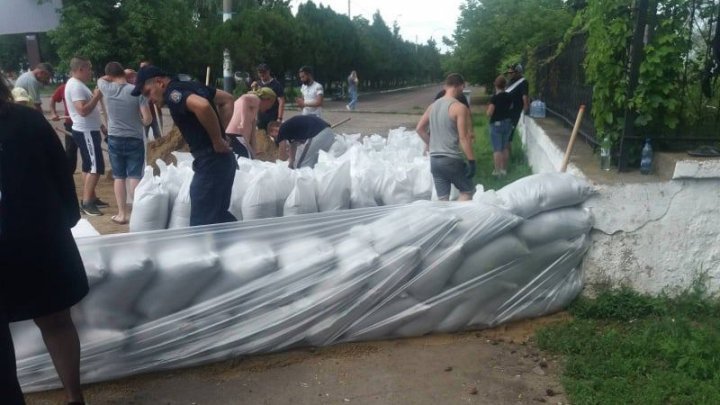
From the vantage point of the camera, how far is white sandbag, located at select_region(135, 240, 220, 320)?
11.0ft

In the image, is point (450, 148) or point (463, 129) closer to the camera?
point (463, 129)

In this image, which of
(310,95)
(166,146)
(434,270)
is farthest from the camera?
(310,95)

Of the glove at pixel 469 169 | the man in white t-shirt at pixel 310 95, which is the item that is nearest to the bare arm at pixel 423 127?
the glove at pixel 469 169

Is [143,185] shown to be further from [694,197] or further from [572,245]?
[694,197]

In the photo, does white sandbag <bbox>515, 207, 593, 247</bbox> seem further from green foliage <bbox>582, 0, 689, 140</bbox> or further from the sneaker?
the sneaker

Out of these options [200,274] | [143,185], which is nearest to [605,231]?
[200,274]

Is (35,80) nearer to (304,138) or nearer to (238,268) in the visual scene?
→ (304,138)

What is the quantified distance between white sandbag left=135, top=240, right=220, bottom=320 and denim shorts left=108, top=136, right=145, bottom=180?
116 inches

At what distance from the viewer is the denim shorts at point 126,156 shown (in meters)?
6.09

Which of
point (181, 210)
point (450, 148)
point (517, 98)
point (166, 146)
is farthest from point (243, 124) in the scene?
point (517, 98)

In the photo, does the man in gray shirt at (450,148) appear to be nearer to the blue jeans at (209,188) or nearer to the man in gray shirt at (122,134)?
the blue jeans at (209,188)

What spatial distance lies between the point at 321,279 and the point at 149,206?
5.84 feet

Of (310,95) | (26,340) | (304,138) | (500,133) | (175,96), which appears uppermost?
(175,96)

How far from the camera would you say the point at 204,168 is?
13.4 feet
